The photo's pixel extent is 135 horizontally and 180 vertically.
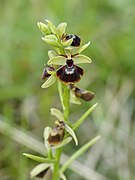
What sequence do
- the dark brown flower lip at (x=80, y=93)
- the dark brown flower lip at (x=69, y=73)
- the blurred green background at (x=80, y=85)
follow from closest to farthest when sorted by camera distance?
the dark brown flower lip at (x=69, y=73) < the dark brown flower lip at (x=80, y=93) < the blurred green background at (x=80, y=85)

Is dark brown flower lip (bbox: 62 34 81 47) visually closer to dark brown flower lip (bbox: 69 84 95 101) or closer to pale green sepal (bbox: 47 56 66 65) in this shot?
pale green sepal (bbox: 47 56 66 65)

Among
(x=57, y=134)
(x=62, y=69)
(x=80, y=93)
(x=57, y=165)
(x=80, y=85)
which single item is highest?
(x=62, y=69)

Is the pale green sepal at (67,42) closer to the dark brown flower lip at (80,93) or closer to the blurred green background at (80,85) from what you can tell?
the dark brown flower lip at (80,93)

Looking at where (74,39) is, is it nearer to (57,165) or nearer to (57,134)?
(57,134)

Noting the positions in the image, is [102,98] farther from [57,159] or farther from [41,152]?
[57,159]

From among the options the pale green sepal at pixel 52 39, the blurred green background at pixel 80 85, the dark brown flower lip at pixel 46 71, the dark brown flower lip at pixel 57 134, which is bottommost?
the blurred green background at pixel 80 85

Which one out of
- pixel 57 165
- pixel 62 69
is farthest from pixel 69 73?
pixel 57 165

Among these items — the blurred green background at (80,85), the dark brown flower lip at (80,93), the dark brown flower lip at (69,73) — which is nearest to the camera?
the dark brown flower lip at (69,73)

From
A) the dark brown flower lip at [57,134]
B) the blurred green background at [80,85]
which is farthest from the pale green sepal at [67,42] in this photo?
the blurred green background at [80,85]

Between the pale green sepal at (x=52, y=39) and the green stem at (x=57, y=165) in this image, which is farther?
the green stem at (x=57, y=165)

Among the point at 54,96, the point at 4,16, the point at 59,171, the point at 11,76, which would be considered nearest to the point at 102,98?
the point at 54,96
